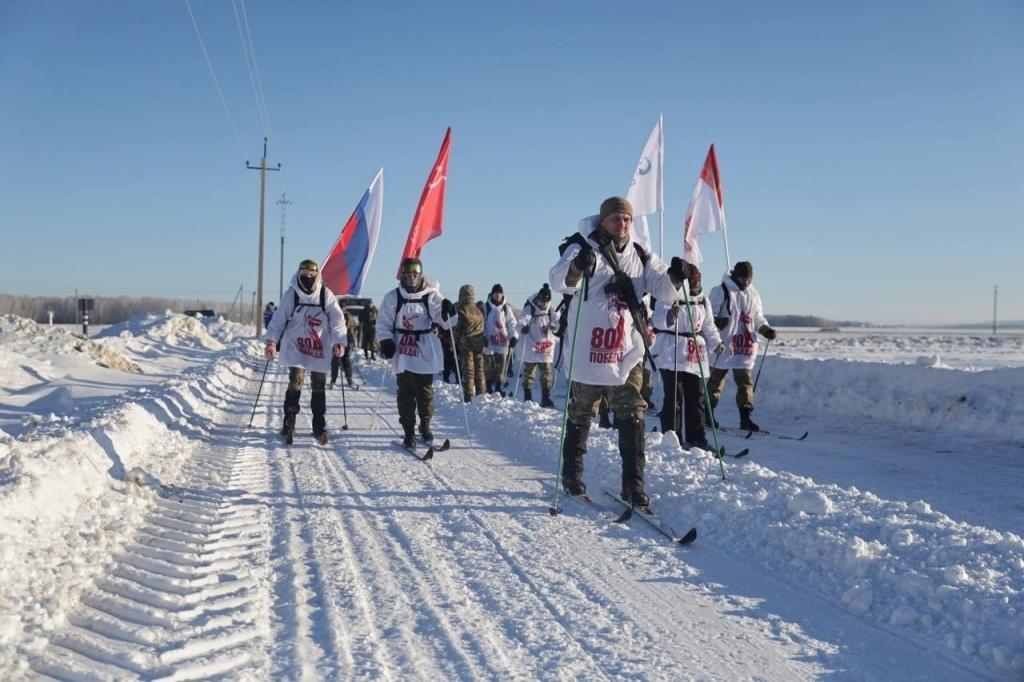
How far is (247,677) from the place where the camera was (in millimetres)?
2811

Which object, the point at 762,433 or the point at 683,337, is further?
the point at 762,433

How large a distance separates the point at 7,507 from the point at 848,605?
436cm

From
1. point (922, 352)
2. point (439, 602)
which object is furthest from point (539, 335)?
point (922, 352)

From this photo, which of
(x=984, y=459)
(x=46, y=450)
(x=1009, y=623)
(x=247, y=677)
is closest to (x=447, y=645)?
(x=247, y=677)

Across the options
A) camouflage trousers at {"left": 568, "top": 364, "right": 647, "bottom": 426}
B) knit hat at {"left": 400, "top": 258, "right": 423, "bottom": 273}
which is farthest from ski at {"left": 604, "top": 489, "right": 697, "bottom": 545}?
knit hat at {"left": 400, "top": 258, "right": 423, "bottom": 273}

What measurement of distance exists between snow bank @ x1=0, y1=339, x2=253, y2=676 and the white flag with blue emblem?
24.7 ft

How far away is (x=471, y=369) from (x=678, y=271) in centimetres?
872

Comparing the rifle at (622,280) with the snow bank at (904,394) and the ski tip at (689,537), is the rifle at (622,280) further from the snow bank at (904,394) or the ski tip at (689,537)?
the snow bank at (904,394)

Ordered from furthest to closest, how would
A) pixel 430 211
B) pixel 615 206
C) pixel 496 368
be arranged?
1. pixel 496 368
2. pixel 430 211
3. pixel 615 206

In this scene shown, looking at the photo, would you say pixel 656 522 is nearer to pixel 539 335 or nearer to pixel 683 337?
pixel 683 337

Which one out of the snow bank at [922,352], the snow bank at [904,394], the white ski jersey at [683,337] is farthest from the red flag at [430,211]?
the snow bank at [922,352]

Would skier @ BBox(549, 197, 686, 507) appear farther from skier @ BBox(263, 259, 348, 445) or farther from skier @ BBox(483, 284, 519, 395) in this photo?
skier @ BBox(483, 284, 519, 395)

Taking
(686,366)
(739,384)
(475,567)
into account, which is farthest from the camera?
(739,384)

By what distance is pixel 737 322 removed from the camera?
10016mm
